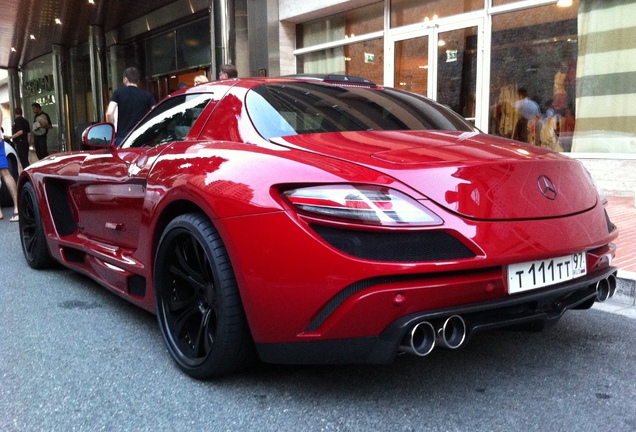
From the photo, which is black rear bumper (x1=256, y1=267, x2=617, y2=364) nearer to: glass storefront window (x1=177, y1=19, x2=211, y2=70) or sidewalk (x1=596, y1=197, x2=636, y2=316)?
sidewalk (x1=596, y1=197, x2=636, y2=316)

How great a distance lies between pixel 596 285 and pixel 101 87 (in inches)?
808

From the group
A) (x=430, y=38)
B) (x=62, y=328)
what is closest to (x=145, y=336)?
(x=62, y=328)

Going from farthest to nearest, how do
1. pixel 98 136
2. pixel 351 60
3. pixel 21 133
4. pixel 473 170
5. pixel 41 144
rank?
pixel 41 144
pixel 21 133
pixel 351 60
pixel 98 136
pixel 473 170

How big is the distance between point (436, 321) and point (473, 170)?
1.78 ft

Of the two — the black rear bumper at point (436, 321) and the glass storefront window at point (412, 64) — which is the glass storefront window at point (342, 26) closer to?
the glass storefront window at point (412, 64)

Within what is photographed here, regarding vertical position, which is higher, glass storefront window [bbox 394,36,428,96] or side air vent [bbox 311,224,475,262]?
glass storefront window [bbox 394,36,428,96]

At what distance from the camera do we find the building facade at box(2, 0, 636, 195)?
7.67 metres

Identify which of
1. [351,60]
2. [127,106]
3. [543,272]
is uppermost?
[351,60]

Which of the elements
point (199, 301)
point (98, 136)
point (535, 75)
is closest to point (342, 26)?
point (535, 75)

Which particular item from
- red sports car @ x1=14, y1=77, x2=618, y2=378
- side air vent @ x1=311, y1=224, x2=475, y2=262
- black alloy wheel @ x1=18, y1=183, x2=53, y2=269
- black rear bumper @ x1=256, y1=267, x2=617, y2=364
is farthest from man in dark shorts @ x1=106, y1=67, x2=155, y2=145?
side air vent @ x1=311, y1=224, x2=475, y2=262

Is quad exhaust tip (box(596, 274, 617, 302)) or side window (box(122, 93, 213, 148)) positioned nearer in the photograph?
quad exhaust tip (box(596, 274, 617, 302))

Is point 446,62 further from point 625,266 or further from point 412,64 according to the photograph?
point 625,266

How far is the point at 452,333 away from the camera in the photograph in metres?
1.98

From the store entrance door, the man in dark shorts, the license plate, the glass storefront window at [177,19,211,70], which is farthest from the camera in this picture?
the glass storefront window at [177,19,211,70]
